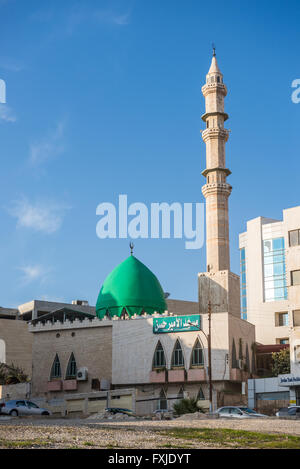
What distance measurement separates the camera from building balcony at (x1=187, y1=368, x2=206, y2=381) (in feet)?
162

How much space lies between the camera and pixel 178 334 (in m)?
51.5

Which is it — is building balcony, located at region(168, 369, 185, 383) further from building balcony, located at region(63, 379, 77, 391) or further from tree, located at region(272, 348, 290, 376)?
tree, located at region(272, 348, 290, 376)

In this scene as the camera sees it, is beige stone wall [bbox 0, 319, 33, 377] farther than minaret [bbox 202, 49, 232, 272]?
Yes

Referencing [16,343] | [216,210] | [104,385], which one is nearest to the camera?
[104,385]

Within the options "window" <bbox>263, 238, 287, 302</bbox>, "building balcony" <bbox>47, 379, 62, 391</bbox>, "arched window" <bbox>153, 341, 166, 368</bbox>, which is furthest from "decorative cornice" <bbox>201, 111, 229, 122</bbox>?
"window" <bbox>263, 238, 287, 302</bbox>

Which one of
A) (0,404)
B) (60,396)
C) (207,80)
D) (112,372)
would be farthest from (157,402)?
(207,80)

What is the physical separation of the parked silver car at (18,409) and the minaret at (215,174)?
23.3 metres

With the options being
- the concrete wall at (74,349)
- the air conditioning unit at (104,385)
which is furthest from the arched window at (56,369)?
the air conditioning unit at (104,385)

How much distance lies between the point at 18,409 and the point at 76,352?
814 inches

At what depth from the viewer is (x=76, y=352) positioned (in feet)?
182

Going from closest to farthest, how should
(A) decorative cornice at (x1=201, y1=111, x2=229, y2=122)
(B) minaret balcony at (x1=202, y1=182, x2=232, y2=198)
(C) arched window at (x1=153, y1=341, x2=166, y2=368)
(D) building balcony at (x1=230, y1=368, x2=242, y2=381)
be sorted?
(D) building balcony at (x1=230, y1=368, x2=242, y2=381) → (C) arched window at (x1=153, y1=341, x2=166, y2=368) → (B) minaret balcony at (x1=202, y1=182, x2=232, y2=198) → (A) decorative cornice at (x1=201, y1=111, x2=229, y2=122)

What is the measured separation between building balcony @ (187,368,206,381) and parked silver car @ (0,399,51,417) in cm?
1620

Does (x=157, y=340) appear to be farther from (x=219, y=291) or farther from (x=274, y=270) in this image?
(x=274, y=270)

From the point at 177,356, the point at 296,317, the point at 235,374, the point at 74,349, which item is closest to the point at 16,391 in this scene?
the point at 74,349
